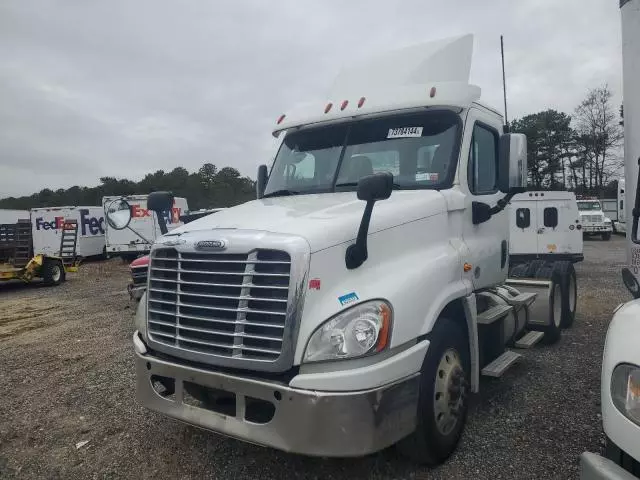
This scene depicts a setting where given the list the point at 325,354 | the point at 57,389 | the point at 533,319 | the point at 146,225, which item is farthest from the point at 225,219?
the point at 146,225

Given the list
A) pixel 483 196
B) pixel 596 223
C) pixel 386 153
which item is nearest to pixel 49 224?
pixel 386 153

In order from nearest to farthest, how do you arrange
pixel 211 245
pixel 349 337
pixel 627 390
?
pixel 627 390 → pixel 349 337 → pixel 211 245

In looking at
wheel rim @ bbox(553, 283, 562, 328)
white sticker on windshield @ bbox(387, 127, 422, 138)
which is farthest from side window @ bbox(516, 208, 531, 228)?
white sticker on windshield @ bbox(387, 127, 422, 138)

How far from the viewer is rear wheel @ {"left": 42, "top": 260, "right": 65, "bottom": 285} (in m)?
16.4

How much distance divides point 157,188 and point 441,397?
4309 cm

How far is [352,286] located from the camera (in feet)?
9.41

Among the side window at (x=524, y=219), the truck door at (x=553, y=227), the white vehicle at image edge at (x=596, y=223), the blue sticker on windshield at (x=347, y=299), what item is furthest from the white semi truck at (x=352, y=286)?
the white vehicle at image edge at (x=596, y=223)

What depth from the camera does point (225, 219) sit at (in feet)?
11.5

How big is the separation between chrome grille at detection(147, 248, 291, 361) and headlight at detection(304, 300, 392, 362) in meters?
0.21

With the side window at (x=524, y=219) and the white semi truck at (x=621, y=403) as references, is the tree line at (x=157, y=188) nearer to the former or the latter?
the side window at (x=524, y=219)

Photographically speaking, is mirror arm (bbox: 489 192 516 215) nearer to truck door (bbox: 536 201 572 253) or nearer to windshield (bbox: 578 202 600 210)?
truck door (bbox: 536 201 572 253)

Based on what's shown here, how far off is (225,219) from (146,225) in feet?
66.8

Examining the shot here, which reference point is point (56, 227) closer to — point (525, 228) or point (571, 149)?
point (525, 228)

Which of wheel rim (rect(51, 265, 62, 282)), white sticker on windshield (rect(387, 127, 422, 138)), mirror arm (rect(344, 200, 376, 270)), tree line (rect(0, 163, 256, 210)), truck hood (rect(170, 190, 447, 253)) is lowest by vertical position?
wheel rim (rect(51, 265, 62, 282))
